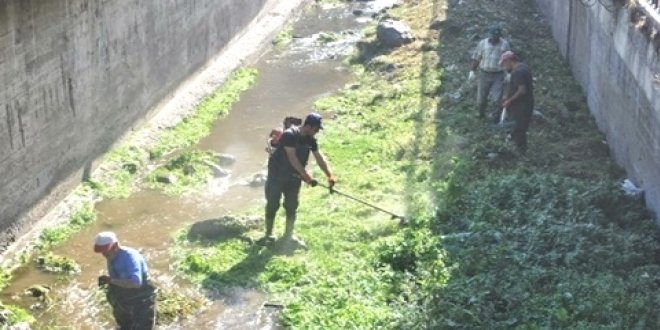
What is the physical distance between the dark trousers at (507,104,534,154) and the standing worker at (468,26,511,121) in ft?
4.76

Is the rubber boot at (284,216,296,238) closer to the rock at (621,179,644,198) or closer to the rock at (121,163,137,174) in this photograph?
the rock at (121,163,137,174)

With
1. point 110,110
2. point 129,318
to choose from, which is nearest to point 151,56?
point 110,110

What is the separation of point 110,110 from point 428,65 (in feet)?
25.1

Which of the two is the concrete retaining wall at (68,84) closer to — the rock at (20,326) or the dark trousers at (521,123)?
the rock at (20,326)

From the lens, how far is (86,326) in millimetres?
10750

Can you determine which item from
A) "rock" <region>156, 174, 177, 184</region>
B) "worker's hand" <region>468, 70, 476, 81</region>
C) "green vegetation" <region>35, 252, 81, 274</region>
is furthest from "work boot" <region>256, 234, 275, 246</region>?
"worker's hand" <region>468, 70, 476, 81</region>

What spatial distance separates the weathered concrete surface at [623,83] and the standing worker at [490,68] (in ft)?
5.44

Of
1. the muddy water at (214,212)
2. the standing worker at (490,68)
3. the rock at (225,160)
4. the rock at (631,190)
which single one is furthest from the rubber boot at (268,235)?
the standing worker at (490,68)

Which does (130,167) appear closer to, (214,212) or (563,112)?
(214,212)

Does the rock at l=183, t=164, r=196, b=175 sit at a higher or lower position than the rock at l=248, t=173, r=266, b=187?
lower

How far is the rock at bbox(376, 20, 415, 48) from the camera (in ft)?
74.2

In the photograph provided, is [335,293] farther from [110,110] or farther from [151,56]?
[151,56]

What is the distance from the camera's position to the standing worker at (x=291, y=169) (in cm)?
1182

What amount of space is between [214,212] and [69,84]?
9.25ft
